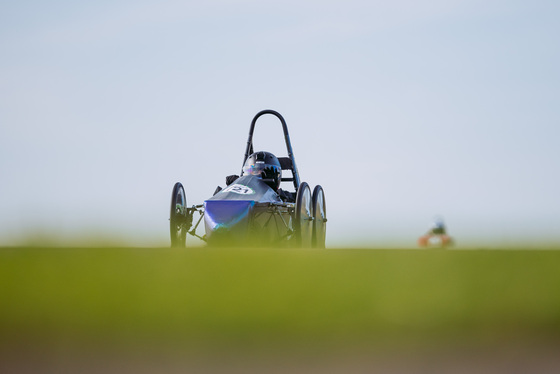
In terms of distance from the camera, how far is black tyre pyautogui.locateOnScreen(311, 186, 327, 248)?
1009cm

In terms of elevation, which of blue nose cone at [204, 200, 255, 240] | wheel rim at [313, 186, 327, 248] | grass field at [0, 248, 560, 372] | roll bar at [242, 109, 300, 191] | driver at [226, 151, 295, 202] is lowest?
grass field at [0, 248, 560, 372]

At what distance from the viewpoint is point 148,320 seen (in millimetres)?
1763

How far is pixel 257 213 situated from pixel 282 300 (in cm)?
763

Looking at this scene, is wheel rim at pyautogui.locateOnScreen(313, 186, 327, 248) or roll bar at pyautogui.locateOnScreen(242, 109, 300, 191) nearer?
wheel rim at pyautogui.locateOnScreen(313, 186, 327, 248)

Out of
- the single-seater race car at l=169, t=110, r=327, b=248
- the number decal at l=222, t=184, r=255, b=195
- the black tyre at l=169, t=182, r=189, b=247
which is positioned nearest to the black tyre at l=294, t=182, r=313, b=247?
the single-seater race car at l=169, t=110, r=327, b=248

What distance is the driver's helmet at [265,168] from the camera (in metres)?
11.3

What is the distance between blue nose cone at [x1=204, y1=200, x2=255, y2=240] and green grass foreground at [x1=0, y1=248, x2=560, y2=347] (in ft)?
22.9

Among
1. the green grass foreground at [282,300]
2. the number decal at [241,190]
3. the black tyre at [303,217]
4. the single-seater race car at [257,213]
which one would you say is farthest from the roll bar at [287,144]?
the green grass foreground at [282,300]

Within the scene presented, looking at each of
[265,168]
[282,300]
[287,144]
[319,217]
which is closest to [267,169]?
[265,168]

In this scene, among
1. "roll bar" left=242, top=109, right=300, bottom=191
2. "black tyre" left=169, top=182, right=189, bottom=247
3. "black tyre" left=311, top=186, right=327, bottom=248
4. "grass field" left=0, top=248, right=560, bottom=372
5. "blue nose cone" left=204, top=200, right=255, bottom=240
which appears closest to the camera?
"grass field" left=0, top=248, right=560, bottom=372

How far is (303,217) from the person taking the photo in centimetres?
944

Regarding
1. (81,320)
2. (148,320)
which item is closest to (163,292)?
(148,320)

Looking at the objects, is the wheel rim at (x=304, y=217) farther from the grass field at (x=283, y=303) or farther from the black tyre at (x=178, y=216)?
the grass field at (x=283, y=303)

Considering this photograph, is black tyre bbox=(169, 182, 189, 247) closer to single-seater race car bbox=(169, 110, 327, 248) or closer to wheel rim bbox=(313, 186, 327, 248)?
single-seater race car bbox=(169, 110, 327, 248)
